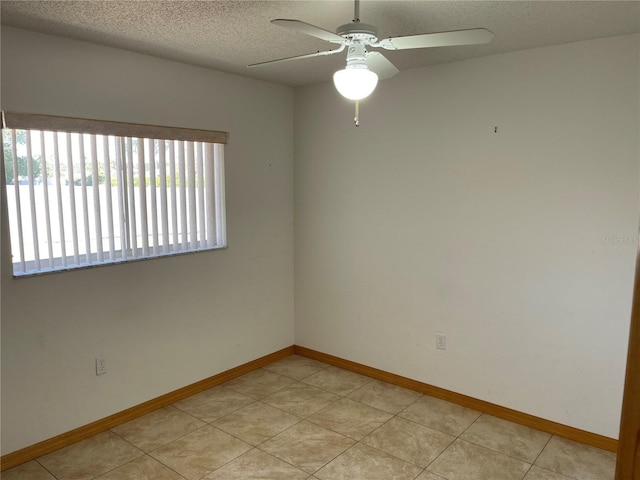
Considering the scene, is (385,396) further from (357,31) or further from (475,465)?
(357,31)

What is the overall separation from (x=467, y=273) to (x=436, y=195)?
0.61 m

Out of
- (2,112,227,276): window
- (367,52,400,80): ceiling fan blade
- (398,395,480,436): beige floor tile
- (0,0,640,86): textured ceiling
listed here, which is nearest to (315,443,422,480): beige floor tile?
(398,395,480,436): beige floor tile

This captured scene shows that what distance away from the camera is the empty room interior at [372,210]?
2584 millimetres

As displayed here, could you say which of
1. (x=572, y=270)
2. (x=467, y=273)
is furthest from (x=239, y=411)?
(x=572, y=270)

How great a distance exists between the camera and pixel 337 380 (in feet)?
12.7

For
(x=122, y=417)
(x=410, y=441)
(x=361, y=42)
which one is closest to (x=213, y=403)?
(x=122, y=417)

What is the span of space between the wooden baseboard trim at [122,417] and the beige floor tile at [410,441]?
1.39 metres

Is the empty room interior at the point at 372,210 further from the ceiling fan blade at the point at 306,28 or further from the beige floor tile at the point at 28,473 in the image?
the ceiling fan blade at the point at 306,28

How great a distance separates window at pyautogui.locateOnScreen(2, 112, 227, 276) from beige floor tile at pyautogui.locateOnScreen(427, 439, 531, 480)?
87.9 inches

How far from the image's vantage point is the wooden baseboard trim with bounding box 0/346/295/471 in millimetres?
2689

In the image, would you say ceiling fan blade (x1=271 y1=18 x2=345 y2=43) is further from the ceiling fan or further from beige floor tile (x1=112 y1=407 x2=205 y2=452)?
beige floor tile (x1=112 y1=407 x2=205 y2=452)

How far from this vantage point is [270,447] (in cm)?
288

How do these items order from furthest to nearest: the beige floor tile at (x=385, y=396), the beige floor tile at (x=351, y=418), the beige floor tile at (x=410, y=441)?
the beige floor tile at (x=385, y=396) → the beige floor tile at (x=351, y=418) → the beige floor tile at (x=410, y=441)

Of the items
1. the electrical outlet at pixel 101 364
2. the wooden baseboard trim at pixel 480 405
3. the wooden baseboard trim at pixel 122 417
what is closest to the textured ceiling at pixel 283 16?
the electrical outlet at pixel 101 364
